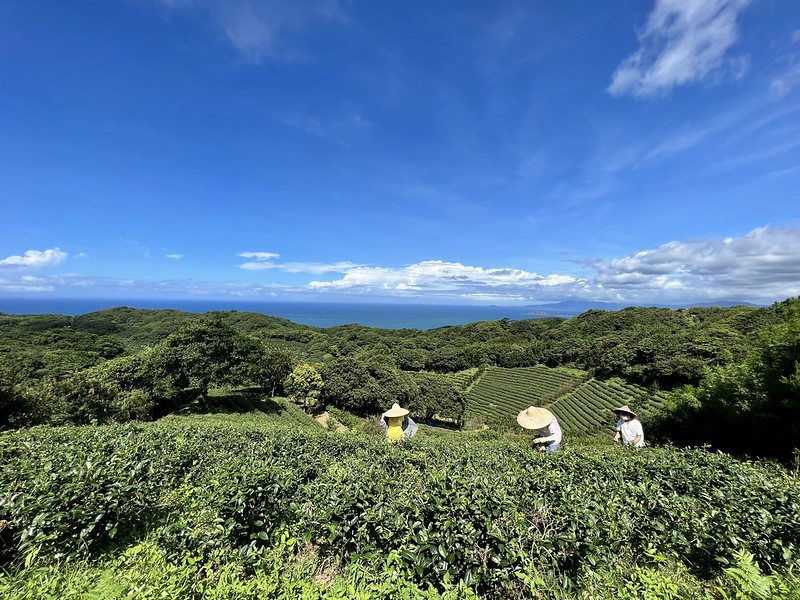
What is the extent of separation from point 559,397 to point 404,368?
35.6 meters

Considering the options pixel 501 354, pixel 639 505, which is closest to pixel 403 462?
pixel 639 505

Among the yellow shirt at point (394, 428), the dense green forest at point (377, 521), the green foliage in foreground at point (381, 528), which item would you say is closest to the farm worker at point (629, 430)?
the dense green forest at point (377, 521)

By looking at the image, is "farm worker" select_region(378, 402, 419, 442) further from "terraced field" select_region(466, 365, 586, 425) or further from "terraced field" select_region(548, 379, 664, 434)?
"terraced field" select_region(466, 365, 586, 425)

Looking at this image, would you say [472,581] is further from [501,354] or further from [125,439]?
[501,354]

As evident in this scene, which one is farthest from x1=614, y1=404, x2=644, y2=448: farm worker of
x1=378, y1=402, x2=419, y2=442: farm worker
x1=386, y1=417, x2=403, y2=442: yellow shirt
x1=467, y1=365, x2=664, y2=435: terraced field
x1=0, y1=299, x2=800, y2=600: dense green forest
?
x1=467, y1=365, x2=664, y2=435: terraced field

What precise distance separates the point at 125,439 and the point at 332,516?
3.39 m

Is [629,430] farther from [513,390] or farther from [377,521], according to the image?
[513,390]

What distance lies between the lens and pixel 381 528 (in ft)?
9.43

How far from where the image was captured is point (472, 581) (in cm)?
253

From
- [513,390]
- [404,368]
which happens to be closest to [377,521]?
[513,390]

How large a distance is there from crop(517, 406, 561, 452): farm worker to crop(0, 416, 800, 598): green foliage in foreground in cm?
241

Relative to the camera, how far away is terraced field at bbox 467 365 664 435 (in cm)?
3766

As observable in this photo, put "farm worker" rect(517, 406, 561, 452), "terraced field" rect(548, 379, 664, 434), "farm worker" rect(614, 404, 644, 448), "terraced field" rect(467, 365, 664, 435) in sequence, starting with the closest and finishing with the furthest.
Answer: "farm worker" rect(517, 406, 561, 452) → "farm worker" rect(614, 404, 644, 448) → "terraced field" rect(548, 379, 664, 434) → "terraced field" rect(467, 365, 664, 435)

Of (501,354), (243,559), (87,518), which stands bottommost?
(501,354)
